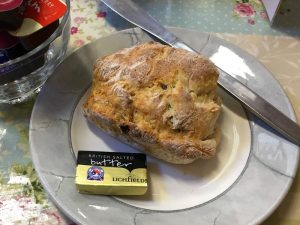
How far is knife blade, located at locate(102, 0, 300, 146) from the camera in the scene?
0.78 m

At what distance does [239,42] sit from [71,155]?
53 centimetres

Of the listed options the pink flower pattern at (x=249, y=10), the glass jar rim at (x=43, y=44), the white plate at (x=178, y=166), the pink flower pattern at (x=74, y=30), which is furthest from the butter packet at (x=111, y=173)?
the pink flower pattern at (x=249, y=10)

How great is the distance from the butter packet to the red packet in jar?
0.25 m

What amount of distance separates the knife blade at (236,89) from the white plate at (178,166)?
0.02 metres

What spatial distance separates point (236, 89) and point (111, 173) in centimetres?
32

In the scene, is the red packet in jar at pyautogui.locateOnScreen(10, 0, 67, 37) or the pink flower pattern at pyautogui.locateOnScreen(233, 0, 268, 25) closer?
the red packet in jar at pyautogui.locateOnScreen(10, 0, 67, 37)

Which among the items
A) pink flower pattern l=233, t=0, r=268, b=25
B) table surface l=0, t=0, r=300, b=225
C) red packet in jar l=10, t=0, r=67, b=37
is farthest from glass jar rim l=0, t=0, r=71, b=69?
pink flower pattern l=233, t=0, r=268, b=25

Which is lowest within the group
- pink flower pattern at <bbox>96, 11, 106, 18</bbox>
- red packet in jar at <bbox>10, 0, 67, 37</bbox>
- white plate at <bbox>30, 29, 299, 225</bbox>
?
white plate at <bbox>30, 29, 299, 225</bbox>

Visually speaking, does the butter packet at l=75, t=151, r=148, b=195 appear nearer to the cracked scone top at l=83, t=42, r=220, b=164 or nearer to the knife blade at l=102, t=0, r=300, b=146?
the cracked scone top at l=83, t=42, r=220, b=164

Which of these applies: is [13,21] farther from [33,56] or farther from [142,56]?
[142,56]

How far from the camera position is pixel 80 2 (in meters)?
1.07

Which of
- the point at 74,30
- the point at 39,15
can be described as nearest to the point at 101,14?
the point at 74,30

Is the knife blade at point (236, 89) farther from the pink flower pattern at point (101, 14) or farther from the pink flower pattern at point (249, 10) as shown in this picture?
the pink flower pattern at point (249, 10)

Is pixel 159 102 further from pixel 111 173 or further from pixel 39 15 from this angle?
pixel 39 15
